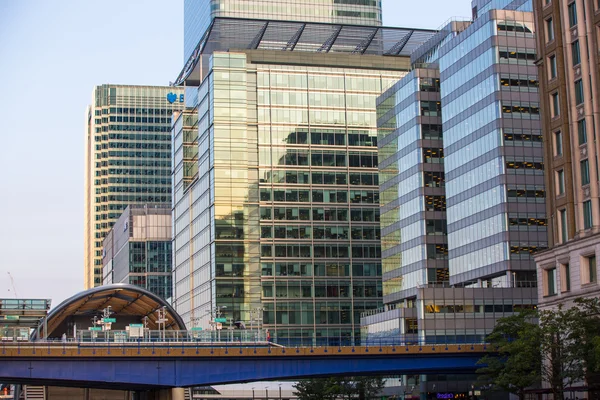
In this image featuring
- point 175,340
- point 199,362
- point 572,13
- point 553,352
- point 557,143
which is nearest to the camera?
point 553,352

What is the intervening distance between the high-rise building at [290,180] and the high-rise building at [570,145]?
285 feet

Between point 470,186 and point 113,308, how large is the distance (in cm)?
5991

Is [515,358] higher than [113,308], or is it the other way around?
[113,308]

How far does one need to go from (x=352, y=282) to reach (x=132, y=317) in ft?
128

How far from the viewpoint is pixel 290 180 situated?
190 m

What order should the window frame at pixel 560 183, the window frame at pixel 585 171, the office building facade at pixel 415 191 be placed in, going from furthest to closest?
the office building facade at pixel 415 191, the window frame at pixel 560 183, the window frame at pixel 585 171

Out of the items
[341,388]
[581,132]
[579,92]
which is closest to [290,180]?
[341,388]

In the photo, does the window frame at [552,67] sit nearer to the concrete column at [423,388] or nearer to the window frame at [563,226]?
the window frame at [563,226]

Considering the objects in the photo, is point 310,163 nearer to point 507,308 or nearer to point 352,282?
point 352,282

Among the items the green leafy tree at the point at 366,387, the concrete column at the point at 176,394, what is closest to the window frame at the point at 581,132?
the concrete column at the point at 176,394

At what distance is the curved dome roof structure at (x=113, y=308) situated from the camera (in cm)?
14138

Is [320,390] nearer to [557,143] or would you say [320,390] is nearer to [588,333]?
[557,143]

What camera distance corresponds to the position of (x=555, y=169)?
102 meters

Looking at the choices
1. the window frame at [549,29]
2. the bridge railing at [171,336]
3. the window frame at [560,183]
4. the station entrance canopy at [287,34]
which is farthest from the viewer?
the station entrance canopy at [287,34]
